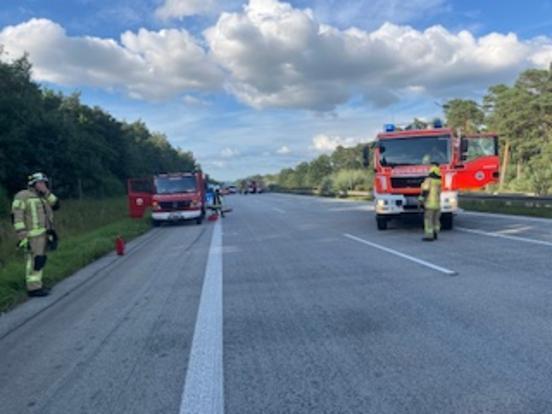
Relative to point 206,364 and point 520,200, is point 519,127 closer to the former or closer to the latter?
point 520,200

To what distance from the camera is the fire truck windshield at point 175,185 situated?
953 inches

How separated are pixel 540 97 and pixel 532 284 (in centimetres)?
5983

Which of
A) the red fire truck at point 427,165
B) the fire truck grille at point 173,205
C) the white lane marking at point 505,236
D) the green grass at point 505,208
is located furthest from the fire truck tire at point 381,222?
the fire truck grille at point 173,205

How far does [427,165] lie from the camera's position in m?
15.0

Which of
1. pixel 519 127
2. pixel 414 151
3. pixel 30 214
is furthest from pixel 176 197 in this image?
pixel 519 127

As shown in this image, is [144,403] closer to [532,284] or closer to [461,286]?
[461,286]

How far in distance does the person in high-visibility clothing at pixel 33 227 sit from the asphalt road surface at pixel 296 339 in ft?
1.39

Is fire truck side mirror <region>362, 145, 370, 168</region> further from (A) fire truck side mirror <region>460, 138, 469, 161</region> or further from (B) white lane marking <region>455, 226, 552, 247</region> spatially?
(B) white lane marking <region>455, 226, 552, 247</region>

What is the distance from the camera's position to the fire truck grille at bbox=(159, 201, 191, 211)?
23484mm

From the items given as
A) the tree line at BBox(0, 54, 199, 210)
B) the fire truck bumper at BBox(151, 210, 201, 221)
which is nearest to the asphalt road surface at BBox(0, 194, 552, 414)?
the fire truck bumper at BBox(151, 210, 201, 221)

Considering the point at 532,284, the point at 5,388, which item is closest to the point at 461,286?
the point at 532,284

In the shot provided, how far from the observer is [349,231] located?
53.3 ft

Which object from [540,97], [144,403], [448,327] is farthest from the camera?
[540,97]

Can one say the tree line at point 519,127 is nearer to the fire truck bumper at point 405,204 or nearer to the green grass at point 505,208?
the green grass at point 505,208
